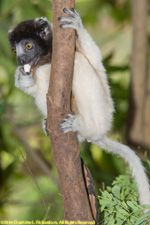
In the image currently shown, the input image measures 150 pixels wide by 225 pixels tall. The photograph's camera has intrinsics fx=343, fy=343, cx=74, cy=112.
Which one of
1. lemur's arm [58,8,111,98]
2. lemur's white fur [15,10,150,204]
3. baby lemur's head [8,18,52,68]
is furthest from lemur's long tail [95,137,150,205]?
baby lemur's head [8,18,52,68]

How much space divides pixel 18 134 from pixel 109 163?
1.40 meters

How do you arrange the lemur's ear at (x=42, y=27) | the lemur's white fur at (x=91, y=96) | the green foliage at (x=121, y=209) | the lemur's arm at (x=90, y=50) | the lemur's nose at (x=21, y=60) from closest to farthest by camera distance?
the green foliage at (x=121, y=209), the lemur's arm at (x=90, y=50), the lemur's white fur at (x=91, y=96), the lemur's nose at (x=21, y=60), the lemur's ear at (x=42, y=27)

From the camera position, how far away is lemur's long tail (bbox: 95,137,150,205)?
7.83 ft

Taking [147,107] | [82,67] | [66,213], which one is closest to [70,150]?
[66,213]

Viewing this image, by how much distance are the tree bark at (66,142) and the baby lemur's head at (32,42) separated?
0.68 meters

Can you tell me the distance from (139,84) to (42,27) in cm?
203

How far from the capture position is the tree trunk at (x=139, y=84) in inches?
170

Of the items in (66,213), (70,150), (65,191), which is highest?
(70,150)

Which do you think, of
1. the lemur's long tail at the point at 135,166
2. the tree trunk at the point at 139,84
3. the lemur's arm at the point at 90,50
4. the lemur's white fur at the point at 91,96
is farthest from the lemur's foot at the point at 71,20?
the tree trunk at the point at 139,84

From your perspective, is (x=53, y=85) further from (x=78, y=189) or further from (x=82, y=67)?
(x=78, y=189)

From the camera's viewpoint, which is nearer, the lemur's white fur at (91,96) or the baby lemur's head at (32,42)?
the lemur's white fur at (91,96)

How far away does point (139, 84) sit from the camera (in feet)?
14.6

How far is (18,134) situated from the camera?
14.9 ft

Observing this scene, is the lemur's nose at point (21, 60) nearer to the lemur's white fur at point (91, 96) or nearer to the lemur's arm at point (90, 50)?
the lemur's white fur at point (91, 96)
